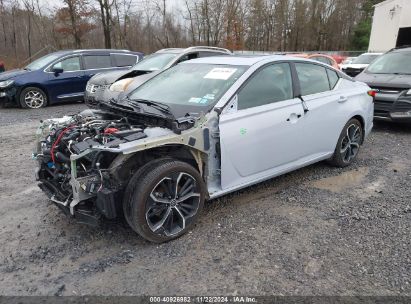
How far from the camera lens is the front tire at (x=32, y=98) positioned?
10.1m

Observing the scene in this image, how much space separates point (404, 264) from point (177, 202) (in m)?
1.99

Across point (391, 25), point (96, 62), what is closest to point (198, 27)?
point (391, 25)

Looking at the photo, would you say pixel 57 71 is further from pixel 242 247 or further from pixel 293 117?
pixel 242 247

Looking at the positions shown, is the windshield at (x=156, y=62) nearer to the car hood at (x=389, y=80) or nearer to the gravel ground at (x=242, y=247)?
the car hood at (x=389, y=80)

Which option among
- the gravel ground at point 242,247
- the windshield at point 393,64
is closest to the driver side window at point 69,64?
the gravel ground at point 242,247

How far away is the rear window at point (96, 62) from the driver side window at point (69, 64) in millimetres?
229

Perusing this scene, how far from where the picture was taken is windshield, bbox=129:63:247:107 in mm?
3806

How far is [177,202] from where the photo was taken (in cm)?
336

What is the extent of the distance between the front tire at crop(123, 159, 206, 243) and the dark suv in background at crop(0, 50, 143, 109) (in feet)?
27.4

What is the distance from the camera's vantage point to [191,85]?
4102mm

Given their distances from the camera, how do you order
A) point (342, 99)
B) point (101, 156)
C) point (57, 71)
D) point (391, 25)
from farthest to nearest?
point (391, 25) → point (57, 71) → point (342, 99) → point (101, 156)

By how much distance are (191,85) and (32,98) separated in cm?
774

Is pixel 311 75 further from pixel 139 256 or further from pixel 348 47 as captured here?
pixel 348 47

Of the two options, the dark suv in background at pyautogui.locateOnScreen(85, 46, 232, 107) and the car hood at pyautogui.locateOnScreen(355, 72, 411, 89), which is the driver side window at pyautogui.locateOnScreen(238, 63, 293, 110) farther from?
the dark suv in background at pyautogui.locateOnScreen(85, 46, 232, 107)
